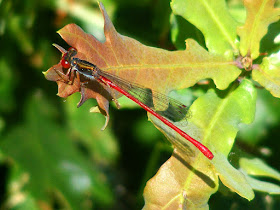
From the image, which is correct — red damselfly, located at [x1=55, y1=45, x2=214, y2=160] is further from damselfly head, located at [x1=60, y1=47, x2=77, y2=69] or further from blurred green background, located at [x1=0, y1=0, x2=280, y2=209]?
blurred green background, located at [x1=0, y1=0, x2=280, y2=209]

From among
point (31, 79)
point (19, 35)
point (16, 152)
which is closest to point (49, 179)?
point (16, 152)

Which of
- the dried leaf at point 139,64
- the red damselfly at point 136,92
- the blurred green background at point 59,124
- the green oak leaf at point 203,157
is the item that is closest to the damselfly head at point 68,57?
the red damselfly at point 136,92

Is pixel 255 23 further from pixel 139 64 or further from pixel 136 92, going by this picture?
pixel 136 92

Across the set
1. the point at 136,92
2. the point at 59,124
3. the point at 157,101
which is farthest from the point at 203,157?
the point at 59,124

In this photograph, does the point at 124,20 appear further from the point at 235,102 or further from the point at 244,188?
the point at 244,188

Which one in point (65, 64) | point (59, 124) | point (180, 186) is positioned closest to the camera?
point (180, 186)

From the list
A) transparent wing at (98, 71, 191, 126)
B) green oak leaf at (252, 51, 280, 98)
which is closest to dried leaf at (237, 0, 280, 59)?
green oak leaf at (252, 51, 280, 98)

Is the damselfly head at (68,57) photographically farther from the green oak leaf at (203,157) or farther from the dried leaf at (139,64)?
the green oak leaf at (203,157)

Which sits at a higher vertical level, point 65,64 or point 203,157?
point 65,64
